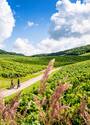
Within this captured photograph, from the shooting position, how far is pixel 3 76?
3292 inches

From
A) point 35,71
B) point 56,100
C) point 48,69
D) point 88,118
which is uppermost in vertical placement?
point 48,69

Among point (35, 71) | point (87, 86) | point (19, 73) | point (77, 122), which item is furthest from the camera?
point (35, 71)

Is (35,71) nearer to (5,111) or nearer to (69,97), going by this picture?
(69,97)

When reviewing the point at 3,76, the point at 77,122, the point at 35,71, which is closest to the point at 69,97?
the point at 77,122

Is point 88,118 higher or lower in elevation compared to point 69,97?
higher

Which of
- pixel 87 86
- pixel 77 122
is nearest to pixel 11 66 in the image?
pixel 87 86

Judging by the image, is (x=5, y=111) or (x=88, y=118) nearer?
(x=88, y=118)

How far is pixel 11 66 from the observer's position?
325ft

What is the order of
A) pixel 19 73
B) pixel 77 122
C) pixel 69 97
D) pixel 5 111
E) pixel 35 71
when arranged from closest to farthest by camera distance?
1. pixel 5 111
2. pixel 77 122
3. pixel 69 97
4. pixel 19 73
5. pixel 35 71

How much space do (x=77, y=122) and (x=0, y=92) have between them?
9.73 meters

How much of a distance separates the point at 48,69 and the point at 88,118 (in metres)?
0.81

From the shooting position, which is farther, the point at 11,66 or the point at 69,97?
the point at 11,66

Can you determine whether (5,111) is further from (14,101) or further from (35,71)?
(35,71)

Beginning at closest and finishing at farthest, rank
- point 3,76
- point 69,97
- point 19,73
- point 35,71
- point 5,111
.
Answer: point 5,111
point 69,97
point 3,76
point 19,73
point 35,71
